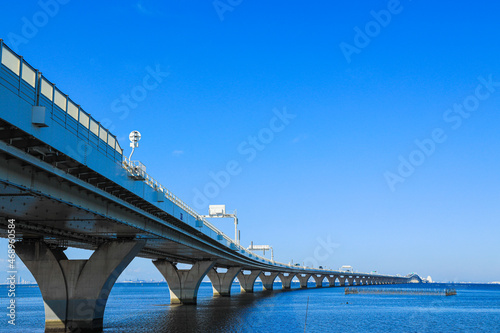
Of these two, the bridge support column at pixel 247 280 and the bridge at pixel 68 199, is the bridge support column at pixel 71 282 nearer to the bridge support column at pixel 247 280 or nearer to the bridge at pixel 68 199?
the bridge at pixel 68 199

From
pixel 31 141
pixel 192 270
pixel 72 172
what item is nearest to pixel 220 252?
pixel 192 270

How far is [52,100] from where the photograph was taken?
2536 cm

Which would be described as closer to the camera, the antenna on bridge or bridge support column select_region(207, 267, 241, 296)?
the antenna on bridge

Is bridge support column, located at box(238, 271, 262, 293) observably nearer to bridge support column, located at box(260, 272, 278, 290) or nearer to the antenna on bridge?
bridge support column, located at box(260, 272, 278, 290)

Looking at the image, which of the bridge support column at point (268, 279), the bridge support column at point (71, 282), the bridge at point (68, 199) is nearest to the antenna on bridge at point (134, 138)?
the bridge at point (68, 199)

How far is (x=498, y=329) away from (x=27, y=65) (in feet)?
179

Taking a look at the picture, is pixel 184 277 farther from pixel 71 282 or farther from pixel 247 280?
pixel 247 280

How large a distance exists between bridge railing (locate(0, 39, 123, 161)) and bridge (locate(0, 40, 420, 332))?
0.16ft

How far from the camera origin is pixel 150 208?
40719 mm

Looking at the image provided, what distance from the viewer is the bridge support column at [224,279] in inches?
4791

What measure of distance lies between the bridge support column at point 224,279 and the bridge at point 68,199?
63995 millimetres

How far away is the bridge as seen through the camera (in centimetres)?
2198

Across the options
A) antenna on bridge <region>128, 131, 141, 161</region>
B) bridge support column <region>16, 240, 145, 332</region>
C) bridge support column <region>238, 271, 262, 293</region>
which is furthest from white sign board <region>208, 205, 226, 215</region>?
antenna on bridge <region>128, 131, 141, 161</region>

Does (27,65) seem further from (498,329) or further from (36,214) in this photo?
(498,329)
